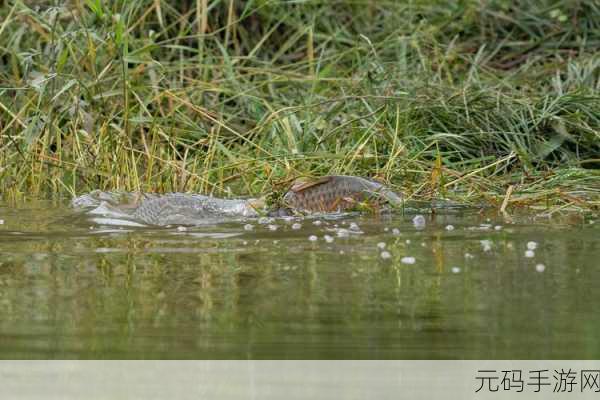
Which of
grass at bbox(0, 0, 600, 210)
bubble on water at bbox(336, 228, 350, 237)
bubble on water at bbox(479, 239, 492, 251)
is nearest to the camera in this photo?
bubble on water at bbox(479, 239, 492, 251)

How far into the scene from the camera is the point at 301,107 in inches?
278

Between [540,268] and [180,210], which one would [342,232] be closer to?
[180,210]

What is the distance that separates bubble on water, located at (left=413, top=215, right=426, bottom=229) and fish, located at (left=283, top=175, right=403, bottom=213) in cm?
34

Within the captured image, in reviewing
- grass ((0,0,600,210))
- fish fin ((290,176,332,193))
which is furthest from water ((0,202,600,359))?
grass ((0,0,600,210))

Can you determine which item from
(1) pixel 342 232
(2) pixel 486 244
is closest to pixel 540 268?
(2) pixel 486 244

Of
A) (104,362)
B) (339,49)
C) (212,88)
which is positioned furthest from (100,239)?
(339,49)

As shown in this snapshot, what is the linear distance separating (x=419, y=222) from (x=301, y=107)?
170 centimetres

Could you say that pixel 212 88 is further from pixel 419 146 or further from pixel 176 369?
pixel 176 369

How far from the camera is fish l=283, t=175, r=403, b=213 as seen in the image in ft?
19.6

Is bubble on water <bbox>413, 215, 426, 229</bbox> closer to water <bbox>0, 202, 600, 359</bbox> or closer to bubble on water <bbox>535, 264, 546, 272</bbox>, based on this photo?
water <bbox>0, 202, 600, 359</bbox>

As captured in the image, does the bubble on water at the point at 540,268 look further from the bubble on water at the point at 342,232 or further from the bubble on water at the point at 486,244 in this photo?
the bubble on water at the point at 342,232

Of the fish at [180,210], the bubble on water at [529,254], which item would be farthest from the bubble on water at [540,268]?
the fish at [180,210]

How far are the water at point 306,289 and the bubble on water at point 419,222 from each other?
29mm

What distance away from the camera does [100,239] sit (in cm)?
519
